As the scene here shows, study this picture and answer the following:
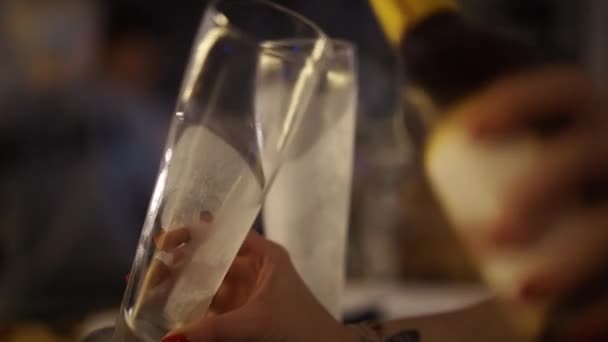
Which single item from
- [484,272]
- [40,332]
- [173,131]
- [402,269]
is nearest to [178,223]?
[173,131]

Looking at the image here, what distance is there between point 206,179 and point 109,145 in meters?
1.35

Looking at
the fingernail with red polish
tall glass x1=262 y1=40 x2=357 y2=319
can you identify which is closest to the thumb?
the fingernail with red polish

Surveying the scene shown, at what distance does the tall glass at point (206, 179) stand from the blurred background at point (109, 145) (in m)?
0.18

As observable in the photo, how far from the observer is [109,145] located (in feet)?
5.41

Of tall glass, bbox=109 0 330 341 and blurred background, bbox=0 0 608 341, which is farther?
blurred background, bbox=0 0 608 341

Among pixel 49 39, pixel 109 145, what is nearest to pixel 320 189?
pixel 109 145

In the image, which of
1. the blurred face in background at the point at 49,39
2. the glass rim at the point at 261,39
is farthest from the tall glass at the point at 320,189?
the blurred face in background at the point at 49,39

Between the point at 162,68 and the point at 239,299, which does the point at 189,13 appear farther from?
the point at 239,299

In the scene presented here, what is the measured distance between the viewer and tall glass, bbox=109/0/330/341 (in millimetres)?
364

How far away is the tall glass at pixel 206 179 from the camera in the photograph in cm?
36

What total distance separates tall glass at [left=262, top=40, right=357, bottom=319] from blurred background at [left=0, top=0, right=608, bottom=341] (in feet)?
0.21

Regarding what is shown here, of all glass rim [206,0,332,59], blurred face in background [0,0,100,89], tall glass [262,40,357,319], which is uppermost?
glass rim [206,0,332,59]

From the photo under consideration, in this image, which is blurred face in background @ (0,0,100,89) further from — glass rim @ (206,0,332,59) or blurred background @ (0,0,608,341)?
glass rim @ (206,0,332,59)

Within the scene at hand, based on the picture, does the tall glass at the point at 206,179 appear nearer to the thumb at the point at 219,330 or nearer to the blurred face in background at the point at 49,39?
the thumb at the point at 219,330
